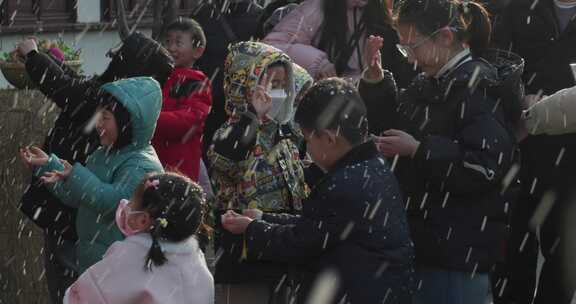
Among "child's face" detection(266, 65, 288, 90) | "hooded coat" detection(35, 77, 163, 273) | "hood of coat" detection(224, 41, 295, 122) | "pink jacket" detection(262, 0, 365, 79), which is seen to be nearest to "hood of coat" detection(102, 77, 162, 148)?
"hooded coat" detection(35, 77, 163, 273)

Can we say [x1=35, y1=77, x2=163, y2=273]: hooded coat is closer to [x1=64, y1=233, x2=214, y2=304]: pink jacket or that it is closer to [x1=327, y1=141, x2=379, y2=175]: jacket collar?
[x1=64, y1=233, x2=214, y2=304]: pink jacket

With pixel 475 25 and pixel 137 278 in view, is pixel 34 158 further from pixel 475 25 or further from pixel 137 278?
pixel 475 25

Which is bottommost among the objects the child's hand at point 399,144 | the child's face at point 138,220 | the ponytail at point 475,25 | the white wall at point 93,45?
the white wall at point 93,45

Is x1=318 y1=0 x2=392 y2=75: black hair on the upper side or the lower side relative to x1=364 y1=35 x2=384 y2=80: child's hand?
lower

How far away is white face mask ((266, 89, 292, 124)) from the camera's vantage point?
636 cm

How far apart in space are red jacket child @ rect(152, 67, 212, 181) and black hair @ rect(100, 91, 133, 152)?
3.13 ft

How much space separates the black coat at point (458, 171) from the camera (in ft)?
18.3

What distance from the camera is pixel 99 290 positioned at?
16.3ft

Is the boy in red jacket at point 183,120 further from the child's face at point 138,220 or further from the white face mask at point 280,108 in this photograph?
the child's face at point 138,220

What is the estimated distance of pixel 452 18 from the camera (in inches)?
225

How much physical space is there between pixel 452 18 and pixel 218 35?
9.43 feet

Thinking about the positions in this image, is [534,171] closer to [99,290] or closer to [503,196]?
[503,196]

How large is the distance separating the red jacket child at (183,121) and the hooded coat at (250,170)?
0.56m

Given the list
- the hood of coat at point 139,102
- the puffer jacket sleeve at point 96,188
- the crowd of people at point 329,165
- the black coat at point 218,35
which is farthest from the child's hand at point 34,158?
the black coat at point 218,35
